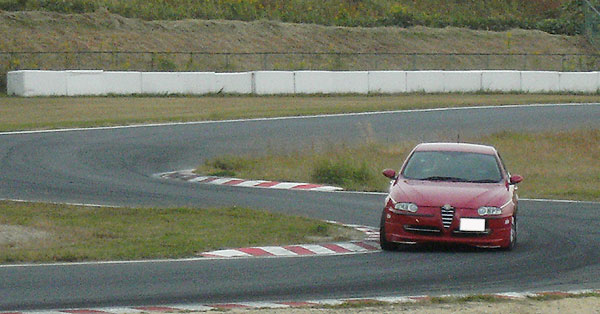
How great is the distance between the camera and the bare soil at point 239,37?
169ft

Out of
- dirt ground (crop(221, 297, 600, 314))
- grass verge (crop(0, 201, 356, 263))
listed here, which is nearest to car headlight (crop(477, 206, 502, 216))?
grass verge (crop(0, 201, 356, 263))

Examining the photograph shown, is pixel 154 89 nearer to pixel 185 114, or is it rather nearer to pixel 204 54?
pixel 185 114

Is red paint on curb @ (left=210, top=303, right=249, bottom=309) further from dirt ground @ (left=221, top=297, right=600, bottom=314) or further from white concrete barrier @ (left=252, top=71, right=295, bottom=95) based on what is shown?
white concrete barrier @ (left=252, top=71, right=295, bottom=95)

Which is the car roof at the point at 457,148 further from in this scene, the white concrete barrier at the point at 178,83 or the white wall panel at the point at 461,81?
the white wall panel at the point at 461,81

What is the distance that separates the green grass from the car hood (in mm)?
43251

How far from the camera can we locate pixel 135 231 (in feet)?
52.0

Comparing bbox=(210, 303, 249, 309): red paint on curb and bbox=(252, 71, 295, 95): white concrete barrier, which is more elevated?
bbox=(252, 71, 295, 95): white concrete barrier

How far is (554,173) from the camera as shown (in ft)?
85.9

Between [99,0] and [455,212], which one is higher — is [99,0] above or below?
above

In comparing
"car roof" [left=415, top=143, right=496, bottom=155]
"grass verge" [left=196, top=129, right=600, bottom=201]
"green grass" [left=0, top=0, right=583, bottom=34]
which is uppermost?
"green grass" [left=0, top=0, right=583, bottom=34]

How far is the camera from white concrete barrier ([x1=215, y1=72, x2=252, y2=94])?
45094mm

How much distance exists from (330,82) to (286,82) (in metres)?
1.98

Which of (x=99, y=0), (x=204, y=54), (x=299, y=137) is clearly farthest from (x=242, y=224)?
(x=99, y=0)

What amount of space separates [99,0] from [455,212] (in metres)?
48.2
